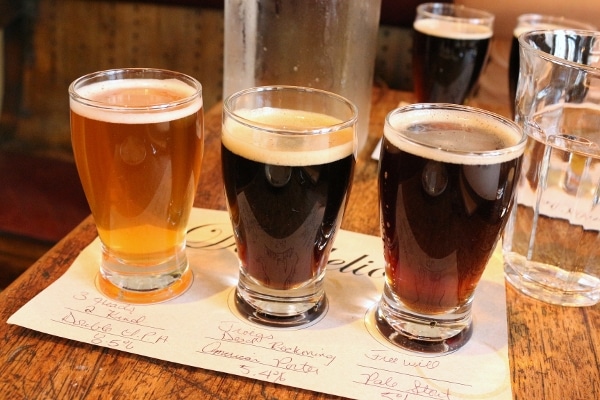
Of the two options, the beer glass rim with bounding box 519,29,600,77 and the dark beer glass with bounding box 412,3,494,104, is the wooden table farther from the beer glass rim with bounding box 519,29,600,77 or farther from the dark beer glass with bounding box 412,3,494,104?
the dark beer glass with bounding box 412,3,494,104

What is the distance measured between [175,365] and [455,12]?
97 centimetres

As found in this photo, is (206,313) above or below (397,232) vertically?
below

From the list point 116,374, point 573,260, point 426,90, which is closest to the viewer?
point 116,374

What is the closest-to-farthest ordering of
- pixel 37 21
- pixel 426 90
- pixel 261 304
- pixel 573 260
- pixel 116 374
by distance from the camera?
pixel 116 374
pixel 261 304
pixel 573 260
pixel 426 90
pixel 37 21

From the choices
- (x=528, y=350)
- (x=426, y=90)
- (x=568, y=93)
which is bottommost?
(x=528, y=350)

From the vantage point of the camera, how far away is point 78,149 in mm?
685

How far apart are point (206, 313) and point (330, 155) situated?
219 mm

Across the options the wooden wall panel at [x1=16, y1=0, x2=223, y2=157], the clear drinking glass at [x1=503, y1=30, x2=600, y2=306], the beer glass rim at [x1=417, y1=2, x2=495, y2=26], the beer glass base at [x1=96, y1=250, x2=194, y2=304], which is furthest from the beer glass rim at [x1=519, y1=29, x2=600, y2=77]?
the wooden wall panel at [x1=16, y1=0, x2=223, y2=157]

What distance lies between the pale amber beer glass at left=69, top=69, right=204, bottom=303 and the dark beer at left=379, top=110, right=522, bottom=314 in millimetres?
211

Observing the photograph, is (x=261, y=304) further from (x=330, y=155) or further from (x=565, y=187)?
(x=565, y=187)

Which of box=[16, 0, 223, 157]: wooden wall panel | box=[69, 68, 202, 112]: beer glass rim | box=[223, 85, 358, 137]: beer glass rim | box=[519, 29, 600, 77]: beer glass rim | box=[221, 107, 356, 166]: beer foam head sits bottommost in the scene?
box=[16, 0, 223, 157]: wooden wall panel

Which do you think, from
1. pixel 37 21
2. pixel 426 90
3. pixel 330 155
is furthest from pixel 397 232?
pixel 37 21

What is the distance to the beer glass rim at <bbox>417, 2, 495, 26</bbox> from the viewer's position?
1234 mm

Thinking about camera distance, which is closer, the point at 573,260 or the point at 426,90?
the point at 573,260
